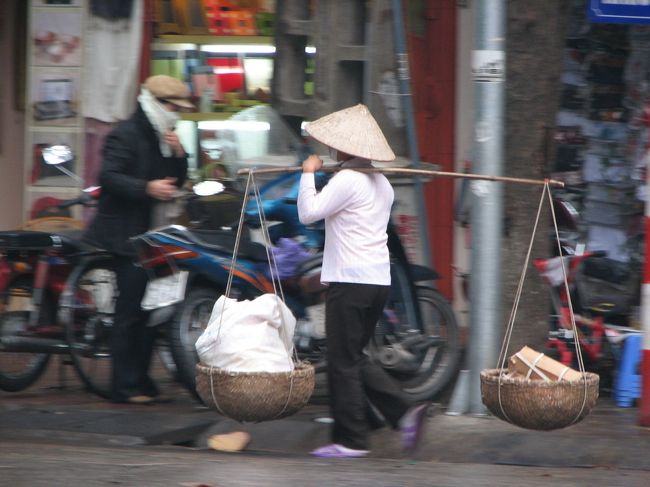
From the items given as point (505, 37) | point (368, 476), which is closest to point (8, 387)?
point (368, 476)

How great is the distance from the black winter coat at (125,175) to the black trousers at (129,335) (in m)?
0.16

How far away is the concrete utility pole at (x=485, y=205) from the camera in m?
7.04

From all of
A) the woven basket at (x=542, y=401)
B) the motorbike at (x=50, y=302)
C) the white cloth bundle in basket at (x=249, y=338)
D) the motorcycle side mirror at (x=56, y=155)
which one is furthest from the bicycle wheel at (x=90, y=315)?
the woven basket at (x=542, y=401)

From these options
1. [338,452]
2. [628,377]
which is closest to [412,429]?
[338,452]

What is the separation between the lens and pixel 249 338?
6320 millimetres

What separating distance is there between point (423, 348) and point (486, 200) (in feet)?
3.68

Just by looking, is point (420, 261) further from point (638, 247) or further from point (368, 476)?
point (368, 476)

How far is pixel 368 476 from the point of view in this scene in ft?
→ 18.9

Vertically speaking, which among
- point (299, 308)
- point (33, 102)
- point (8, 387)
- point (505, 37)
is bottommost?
point (8, 387)

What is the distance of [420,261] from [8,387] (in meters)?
2.90

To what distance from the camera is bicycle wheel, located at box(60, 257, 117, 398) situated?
7.86m

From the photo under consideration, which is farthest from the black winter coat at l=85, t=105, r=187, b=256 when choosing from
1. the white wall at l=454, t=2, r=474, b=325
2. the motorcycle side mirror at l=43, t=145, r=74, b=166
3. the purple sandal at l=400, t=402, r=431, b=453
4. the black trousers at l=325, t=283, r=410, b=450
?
the white wall at l=454, t=2, r=474, b=325

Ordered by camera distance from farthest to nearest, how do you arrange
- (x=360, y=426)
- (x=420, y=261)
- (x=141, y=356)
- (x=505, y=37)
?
(x=420, y=261) < (x=141, y=356) < (x=505, y=37) < (x=360, y=426)

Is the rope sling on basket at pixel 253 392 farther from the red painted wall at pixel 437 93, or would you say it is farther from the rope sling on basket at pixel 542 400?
the red painted wall at pixel 437 93
